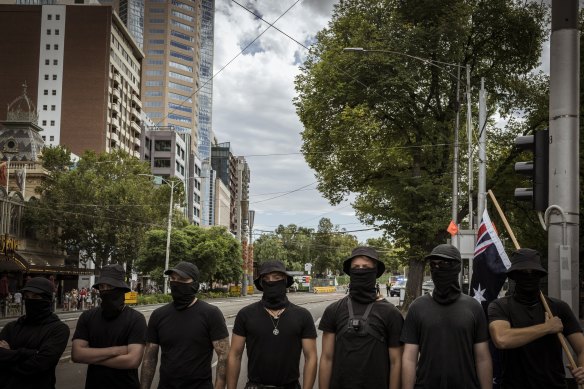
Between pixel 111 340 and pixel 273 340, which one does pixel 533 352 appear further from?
pixel 111 340

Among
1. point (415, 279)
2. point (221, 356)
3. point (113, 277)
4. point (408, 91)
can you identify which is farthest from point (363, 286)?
point (415, 279)

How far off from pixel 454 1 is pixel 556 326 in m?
24.6

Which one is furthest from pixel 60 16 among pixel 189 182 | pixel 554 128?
pixel 554 128

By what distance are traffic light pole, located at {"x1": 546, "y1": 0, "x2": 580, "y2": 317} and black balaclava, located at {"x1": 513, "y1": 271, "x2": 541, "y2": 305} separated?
1192 mm

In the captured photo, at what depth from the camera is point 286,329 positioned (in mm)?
5531

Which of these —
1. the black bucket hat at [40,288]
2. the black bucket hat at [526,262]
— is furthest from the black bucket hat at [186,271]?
the black bucket hat at [526,262]

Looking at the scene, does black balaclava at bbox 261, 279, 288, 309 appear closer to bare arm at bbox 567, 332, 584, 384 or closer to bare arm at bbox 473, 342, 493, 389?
bare arm at bbox 473, 342, 493, 389

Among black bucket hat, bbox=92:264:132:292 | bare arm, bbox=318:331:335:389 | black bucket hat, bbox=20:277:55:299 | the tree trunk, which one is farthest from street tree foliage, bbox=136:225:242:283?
bare arm, bbox=318:331:335:389

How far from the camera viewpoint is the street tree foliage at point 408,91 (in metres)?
27.5

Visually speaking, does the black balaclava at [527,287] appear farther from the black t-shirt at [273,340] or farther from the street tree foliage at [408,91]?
the street tree foliage at [408,91]

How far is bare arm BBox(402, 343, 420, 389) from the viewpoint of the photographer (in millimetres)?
4922

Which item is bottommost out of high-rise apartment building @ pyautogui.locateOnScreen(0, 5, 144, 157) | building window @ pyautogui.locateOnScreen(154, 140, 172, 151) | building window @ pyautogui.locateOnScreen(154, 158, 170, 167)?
building window @ pyautogui.locateOnScreen(154, 158, 170, 167)

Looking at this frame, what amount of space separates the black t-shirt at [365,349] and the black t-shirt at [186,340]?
1048 millimetres

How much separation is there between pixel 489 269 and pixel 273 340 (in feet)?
7.82
